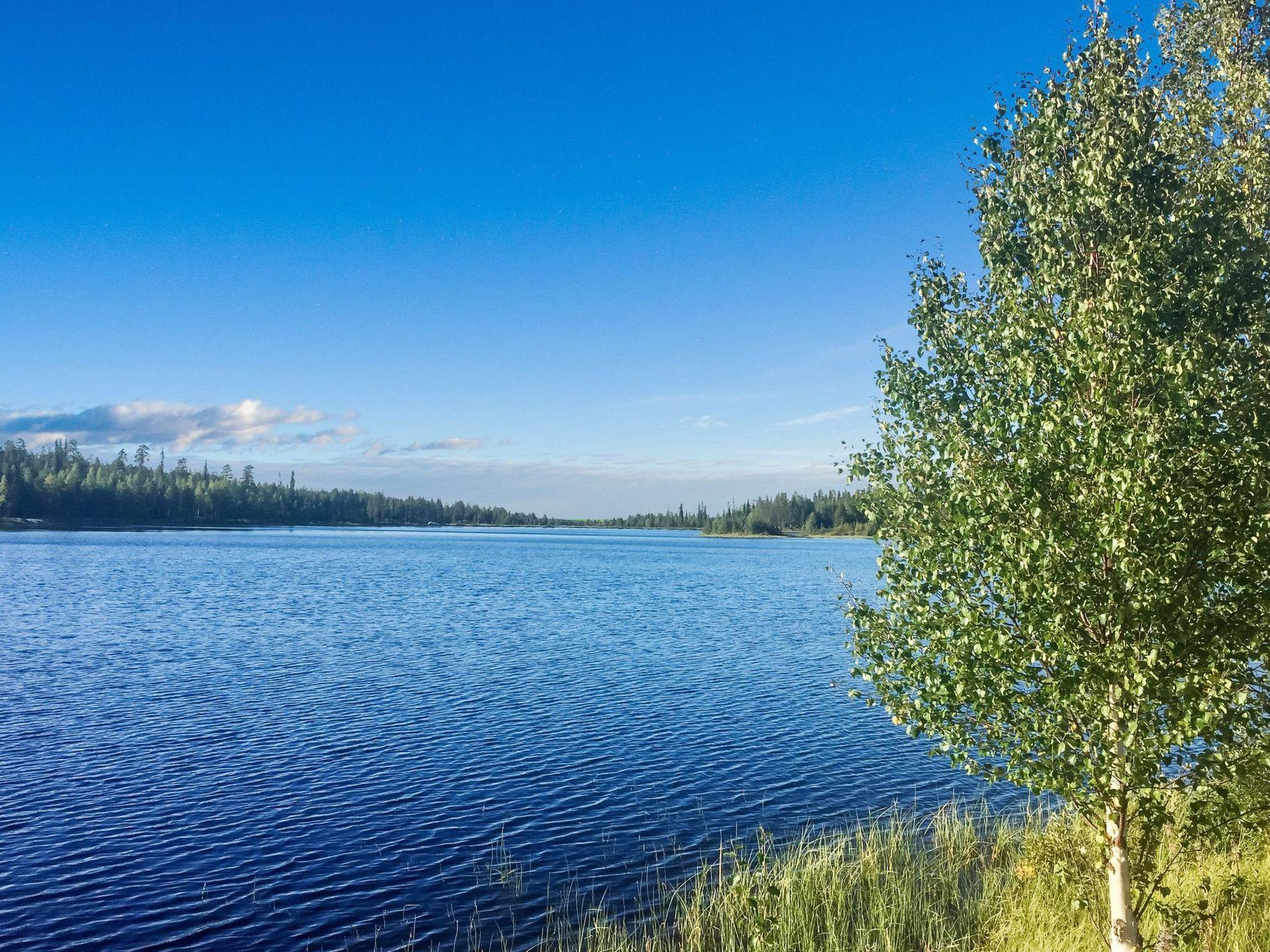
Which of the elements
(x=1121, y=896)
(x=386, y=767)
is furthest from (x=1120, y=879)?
(x=386, y=767)

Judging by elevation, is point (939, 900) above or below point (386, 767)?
above

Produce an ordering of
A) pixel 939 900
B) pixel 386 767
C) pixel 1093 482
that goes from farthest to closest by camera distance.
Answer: pixel 386 767, pixel 939 900, pixel 1093 482

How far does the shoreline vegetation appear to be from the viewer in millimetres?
15672

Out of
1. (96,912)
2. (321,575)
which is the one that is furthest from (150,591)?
(96,912)

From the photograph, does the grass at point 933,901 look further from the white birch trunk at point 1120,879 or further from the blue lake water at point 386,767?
the blue lake water at point 386,767

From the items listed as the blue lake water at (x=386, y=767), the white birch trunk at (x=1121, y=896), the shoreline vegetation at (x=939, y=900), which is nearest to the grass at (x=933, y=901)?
the shoreline vegetation at (x=939, y=900)

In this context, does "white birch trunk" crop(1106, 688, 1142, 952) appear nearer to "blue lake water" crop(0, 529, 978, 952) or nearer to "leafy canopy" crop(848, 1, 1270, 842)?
"leafy canopy" crop(848, 1, 1270, 842)

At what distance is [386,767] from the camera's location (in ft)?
104

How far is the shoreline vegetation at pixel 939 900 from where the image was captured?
15.7 m

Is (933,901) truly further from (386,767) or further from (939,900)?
(386,767)

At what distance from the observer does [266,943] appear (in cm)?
1919

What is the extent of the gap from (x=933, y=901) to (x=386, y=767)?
19.8 m

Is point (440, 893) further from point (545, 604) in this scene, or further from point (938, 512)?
point (545, 604)

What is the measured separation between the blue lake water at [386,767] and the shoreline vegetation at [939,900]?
226 cm
